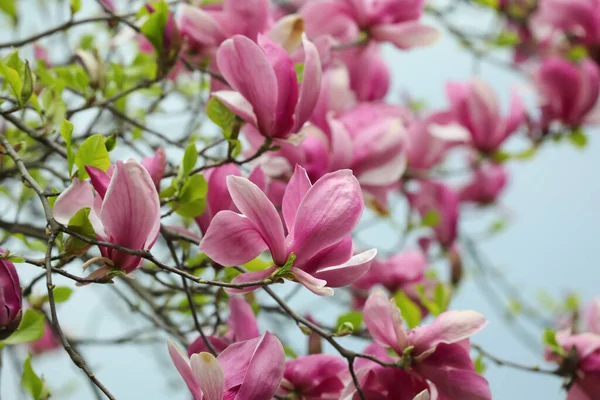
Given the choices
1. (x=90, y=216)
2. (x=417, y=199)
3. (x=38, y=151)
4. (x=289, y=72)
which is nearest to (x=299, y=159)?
(x=289, y=72)

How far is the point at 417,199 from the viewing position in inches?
50.3

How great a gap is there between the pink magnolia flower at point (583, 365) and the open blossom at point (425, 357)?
0.18 metres

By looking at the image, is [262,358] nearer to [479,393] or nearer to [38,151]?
[479,393]

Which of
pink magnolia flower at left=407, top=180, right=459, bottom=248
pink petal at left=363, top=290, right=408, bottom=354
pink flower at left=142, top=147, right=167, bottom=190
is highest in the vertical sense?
pink flower at left=142, top=147, right=167, bottom=190

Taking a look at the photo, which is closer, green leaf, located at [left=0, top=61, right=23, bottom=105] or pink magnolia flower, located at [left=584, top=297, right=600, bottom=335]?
green leaf, located at [left=0, top=61, right=23, bottom=105]

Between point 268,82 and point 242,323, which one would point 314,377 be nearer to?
point 242,323

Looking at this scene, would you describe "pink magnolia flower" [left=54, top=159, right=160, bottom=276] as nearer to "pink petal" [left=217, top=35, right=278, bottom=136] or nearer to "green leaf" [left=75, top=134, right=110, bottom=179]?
"green leaf" [left=75, top=134, right=110, bottom=179]

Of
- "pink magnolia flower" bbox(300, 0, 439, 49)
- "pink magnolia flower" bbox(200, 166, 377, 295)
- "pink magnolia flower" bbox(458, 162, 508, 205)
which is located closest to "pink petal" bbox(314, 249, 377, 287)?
"pink magnolia flower" bbox(200, 166, 377, 295)

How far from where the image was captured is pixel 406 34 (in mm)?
805

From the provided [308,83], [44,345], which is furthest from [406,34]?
[44,345]

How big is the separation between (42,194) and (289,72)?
207 mm

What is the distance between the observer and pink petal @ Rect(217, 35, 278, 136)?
508mm

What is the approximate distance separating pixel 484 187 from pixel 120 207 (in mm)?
1297

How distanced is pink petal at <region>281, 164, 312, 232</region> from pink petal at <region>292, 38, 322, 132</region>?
0.37 ft
